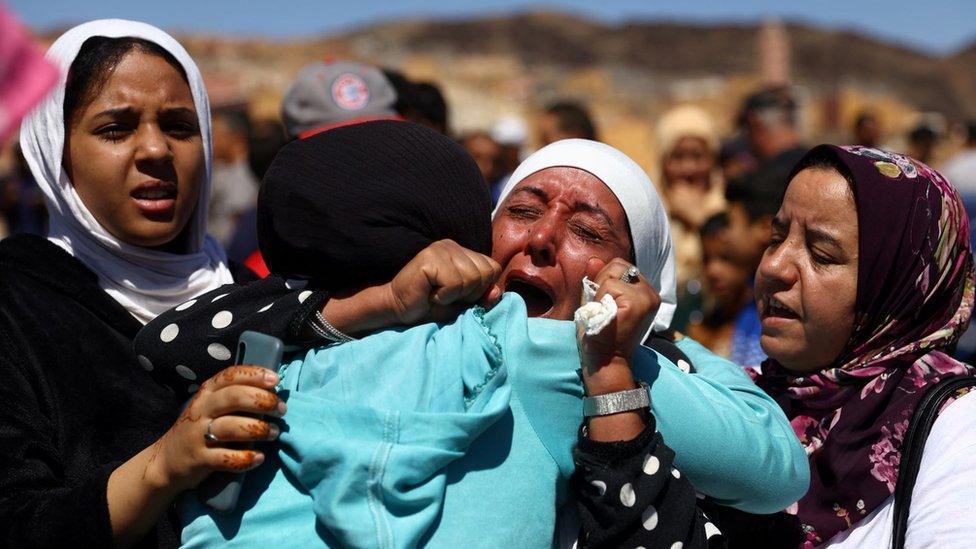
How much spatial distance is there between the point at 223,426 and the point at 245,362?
120mm

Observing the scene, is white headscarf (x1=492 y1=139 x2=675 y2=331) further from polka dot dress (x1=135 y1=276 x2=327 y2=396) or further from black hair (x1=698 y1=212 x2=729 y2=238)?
black hair (x1=698 y1=212 x2=729 y2=238)

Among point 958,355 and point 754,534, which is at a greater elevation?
point 754,534

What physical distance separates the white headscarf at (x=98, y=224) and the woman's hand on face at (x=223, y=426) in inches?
31.2

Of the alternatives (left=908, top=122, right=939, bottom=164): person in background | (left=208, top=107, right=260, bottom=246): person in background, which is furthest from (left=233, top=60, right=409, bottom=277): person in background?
(left=908, top=122, right=939, bottom=164): person in background

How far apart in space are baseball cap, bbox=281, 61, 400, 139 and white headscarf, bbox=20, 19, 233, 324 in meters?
1.16

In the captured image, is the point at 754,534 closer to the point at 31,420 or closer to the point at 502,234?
the point at 502,234

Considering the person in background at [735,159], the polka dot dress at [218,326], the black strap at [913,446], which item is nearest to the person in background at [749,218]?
the black strap at [913,446]

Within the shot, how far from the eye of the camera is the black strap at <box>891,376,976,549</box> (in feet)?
7.40

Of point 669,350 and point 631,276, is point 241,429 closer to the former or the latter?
point 631,276

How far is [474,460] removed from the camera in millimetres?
1948

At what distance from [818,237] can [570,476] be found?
0.91 meters

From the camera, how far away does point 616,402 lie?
1.95 m

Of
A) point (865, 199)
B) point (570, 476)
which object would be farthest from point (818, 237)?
point (570, 476)

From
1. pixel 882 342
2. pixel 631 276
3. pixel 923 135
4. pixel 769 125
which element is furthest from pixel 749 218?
pixel 923 135
